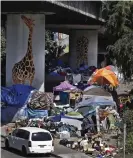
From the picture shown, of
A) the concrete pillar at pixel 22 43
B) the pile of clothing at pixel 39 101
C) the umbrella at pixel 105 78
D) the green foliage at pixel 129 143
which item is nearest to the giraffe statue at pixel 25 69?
the concrete pillar at pixel 22 43

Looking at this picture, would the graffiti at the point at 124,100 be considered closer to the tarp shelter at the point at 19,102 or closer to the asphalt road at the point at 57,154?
the tarp shelter at the point at 19,102

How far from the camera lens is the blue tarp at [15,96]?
109 ft

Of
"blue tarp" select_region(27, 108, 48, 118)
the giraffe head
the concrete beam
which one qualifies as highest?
the concrete beam

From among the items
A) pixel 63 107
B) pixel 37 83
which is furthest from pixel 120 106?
pixel 37 83

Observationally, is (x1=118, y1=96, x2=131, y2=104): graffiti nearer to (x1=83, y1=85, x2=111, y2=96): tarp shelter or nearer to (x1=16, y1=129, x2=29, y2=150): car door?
(x1=83, y1=85, x2=111, y2=96): tarp shelter

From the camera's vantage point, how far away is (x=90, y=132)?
2739 cm

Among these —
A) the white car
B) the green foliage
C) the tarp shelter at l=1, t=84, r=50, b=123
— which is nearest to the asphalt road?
the white car

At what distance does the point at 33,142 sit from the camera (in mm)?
21547

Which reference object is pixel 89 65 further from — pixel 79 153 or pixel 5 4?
pixel 79 153

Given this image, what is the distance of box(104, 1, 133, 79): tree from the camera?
3609 cm

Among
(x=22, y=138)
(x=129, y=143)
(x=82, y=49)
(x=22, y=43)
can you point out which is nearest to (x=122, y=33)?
(x=22, y=43)

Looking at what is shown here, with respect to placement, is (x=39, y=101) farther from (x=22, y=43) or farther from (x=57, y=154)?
(x=57, y=154)

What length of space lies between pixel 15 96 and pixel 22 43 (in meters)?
4.48

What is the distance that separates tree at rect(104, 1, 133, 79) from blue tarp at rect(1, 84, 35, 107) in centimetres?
763
